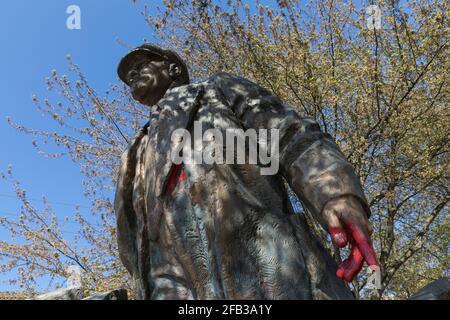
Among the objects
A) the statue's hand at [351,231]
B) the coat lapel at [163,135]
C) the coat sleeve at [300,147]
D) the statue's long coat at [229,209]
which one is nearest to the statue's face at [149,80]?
the coat lapel at [163,135]

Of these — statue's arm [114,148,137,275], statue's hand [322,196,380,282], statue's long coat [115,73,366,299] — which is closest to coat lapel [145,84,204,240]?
statue's long coat [115,73,366,299]

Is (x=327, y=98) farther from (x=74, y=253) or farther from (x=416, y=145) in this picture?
(x=74, y=253)

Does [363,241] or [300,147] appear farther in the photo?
[300,147]

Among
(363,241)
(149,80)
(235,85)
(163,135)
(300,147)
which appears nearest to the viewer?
(363,241)

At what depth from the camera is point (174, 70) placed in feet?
10.8

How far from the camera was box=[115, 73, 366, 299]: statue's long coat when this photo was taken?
2078mm

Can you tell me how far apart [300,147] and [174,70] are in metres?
1.32

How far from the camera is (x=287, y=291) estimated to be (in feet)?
6.53

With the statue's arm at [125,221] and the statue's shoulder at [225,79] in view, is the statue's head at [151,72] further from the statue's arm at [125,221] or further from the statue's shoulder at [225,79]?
the statue's arm at [125,221]

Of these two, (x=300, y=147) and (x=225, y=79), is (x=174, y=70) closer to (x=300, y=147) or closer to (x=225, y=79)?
(x=225, y=79)

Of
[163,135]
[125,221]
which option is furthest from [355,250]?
[125,221]

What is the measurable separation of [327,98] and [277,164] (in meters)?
7.44

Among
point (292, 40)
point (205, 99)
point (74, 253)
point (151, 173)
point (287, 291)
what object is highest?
point (292, 40)

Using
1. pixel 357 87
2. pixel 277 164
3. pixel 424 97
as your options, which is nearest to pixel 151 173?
pixel 277 164
